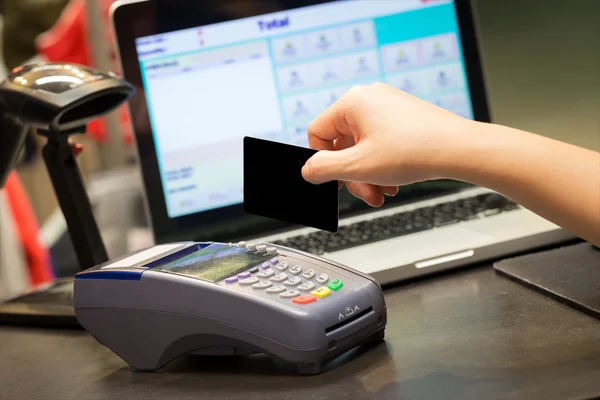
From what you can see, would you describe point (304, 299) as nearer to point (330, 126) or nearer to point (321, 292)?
point (321, 292)

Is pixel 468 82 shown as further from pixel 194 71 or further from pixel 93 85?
pixel 93 85

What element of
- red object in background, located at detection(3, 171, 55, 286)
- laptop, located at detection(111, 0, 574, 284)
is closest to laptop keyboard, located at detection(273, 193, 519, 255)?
laptop, located at detection(111, 0, 574, 284)

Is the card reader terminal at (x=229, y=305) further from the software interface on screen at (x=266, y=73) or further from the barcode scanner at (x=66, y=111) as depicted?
the software interface on screen at (x=266, y=73)

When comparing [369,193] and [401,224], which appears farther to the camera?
[401,224]

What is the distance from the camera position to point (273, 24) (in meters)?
0.99

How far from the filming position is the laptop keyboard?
0.89m

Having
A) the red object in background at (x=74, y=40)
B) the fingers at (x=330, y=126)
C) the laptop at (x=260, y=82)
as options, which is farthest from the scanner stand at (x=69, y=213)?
the red object in background at (x=74, y=40)

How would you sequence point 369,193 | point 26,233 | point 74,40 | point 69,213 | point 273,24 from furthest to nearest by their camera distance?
point 74,40
point 26,233
point 273,24
point 69,213
point 369,193

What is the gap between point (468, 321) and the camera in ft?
2.12

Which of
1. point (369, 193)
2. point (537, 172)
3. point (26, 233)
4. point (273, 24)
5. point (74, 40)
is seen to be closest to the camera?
point (537, 172)

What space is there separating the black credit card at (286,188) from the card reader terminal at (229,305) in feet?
0.12

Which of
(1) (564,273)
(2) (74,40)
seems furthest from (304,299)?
(2) (74,40)

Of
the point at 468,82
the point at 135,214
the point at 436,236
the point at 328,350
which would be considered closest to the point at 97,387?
the point at 328,350

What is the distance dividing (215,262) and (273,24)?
0.44 meters
